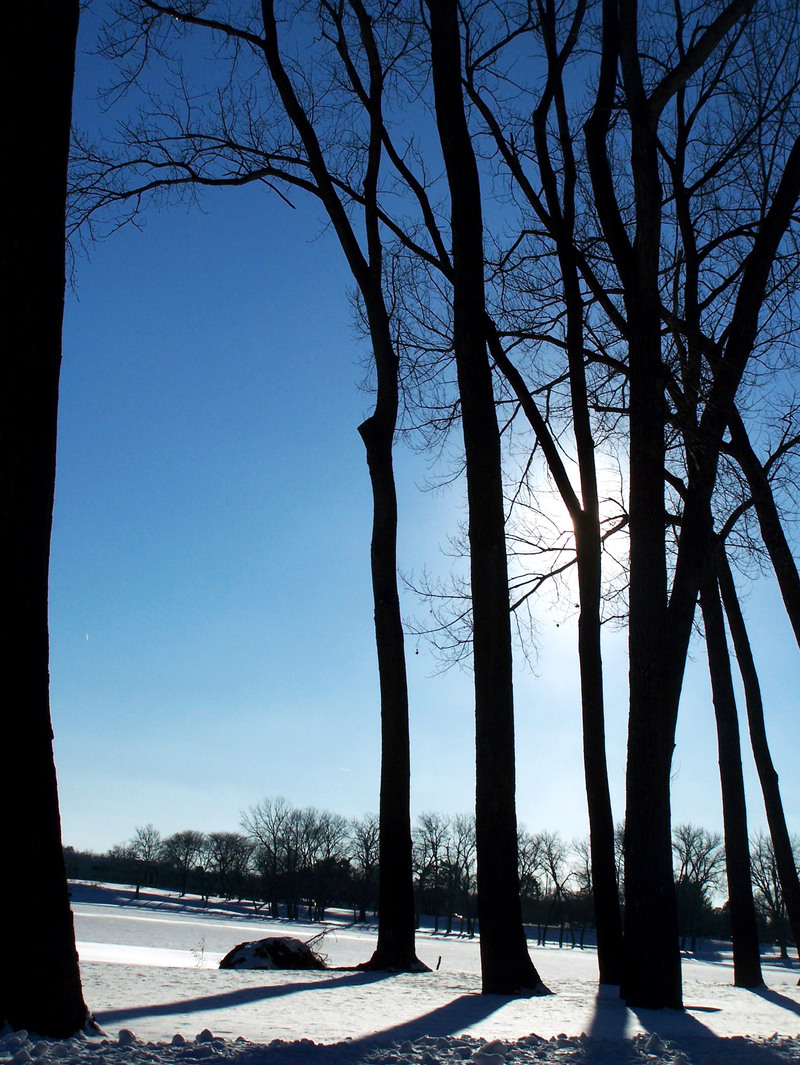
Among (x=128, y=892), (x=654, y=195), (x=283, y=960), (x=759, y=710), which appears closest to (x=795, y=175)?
(x=654, y=195)

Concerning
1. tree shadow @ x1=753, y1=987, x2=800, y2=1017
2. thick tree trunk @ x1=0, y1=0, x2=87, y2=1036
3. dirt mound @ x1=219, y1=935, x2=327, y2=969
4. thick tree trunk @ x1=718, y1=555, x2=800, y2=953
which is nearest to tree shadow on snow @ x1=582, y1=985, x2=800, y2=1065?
tree shadow @ x1=753, y1=987, x2=800, y2=1017

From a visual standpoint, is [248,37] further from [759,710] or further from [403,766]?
[759,710]

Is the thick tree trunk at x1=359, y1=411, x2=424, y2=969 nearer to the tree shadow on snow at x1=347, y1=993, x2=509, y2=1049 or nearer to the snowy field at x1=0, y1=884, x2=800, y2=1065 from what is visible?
the snowy field at x1=0, y1=884, x2=800, y2=1065

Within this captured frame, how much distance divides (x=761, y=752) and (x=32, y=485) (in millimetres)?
13489

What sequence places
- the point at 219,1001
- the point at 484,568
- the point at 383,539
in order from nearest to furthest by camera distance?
the point at 219,1001 < the point at 484,568 < the point at 383,539

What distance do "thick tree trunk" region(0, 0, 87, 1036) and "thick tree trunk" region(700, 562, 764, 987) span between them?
1086 cm

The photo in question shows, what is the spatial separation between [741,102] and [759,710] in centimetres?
938

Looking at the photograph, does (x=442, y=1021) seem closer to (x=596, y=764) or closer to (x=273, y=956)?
(x=596, y=764)

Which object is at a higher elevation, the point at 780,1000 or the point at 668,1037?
the point at 668,1037

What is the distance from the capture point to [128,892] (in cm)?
8169

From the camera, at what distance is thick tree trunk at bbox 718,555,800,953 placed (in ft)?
45.6

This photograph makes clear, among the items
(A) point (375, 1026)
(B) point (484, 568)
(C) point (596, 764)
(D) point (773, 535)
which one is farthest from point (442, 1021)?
(D) point (773, 535)

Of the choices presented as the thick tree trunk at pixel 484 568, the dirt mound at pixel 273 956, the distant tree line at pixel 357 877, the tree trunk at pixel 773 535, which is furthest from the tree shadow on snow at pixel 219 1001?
the distant tree line at pixel 357 877

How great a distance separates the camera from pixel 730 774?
1297cm
